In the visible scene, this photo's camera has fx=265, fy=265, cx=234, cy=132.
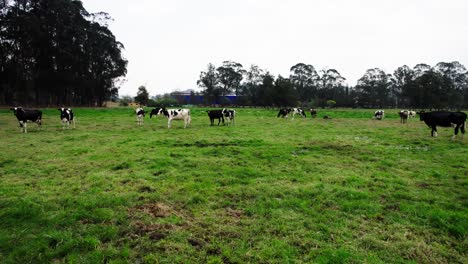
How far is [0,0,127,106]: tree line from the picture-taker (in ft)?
136

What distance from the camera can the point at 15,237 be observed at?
14.9ft

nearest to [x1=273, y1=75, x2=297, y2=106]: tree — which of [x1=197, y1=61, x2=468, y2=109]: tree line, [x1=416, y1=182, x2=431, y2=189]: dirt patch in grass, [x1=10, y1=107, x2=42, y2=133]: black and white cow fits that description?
[x1=197, y1=61, x2=468, y2=109]: tree line

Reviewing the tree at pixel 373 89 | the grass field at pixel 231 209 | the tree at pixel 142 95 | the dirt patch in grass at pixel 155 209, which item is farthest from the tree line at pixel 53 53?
the tree at pixel 373 89

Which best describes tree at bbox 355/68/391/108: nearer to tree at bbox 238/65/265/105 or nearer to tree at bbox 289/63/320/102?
tree at bbox 289/63/320/102

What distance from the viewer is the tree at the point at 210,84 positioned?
89.8 meters

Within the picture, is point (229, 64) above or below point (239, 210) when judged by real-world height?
above

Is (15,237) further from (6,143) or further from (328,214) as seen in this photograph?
(6,143)

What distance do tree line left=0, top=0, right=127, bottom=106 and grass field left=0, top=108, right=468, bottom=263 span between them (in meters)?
43.0

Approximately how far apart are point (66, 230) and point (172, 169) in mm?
3854

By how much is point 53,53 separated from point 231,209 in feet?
174

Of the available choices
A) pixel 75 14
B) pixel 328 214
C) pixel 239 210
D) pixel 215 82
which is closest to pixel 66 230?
pixel 239 210

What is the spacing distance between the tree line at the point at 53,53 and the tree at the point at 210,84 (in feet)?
116

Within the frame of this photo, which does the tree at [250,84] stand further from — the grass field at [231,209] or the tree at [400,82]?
the grass field at [231,209]

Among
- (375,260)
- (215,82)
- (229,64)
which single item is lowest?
(375,260)
